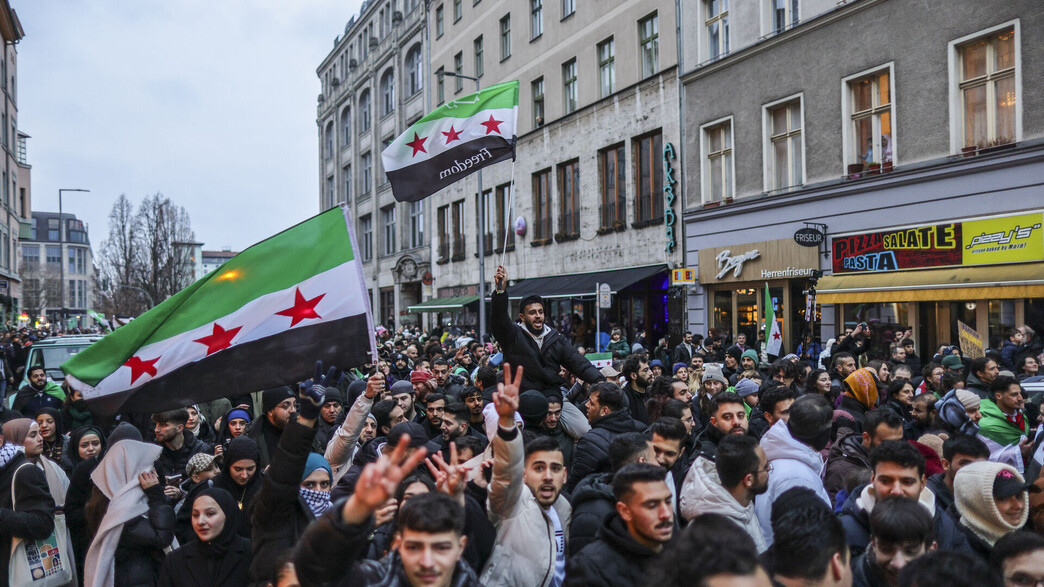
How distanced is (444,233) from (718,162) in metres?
19.4

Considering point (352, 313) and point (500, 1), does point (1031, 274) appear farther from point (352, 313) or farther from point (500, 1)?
point (500, 1)

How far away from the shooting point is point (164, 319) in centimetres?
550

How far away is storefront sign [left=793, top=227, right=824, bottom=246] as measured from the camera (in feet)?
57.7

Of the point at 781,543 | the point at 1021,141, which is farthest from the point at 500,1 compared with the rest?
the point at 781,543

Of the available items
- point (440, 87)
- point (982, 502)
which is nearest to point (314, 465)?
point (982, 502)

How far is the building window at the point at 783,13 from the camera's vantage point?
60.1ft

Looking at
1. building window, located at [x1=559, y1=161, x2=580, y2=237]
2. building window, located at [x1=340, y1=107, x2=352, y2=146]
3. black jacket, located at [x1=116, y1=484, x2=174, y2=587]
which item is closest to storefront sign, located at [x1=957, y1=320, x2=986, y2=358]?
black jacket, located at [x1=116, y1=484, x2=174, y2=587]

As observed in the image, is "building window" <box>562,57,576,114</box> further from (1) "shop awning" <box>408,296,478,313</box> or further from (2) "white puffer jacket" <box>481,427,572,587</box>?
(2) "white puffer jacket" <box>481,427,572,587</box>

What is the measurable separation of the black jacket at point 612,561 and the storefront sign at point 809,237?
606 inches

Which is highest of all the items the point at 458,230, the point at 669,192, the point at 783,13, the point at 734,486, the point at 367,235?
the point at 783,13

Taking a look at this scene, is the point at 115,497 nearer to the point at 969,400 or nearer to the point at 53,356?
the point at 969,400

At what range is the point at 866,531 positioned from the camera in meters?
3.93

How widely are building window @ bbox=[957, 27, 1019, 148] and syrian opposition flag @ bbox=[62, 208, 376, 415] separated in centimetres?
1335

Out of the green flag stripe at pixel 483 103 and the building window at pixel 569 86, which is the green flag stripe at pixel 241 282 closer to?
the green flag stripe at pixel 483 103
